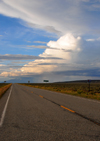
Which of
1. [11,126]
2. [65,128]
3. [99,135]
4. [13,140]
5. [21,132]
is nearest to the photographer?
[13,140]

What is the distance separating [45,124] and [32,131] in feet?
3.15

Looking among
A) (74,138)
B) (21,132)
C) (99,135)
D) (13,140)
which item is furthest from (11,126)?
(99,135)

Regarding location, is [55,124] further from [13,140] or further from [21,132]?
[13,140]

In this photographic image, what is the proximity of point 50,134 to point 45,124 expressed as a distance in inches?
49.2

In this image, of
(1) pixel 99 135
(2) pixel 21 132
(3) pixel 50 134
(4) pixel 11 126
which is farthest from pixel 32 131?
(1) pixel 99 135

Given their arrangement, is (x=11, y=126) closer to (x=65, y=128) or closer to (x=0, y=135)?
(x=0, y=135)

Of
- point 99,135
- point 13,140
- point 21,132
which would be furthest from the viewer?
point 21,132

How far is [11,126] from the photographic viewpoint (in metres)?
6.25

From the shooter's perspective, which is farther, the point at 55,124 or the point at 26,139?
the point at 55,124

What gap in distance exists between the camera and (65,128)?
5797 millimetres

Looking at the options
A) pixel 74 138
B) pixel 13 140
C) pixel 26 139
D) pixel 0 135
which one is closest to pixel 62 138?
pixel 74 138

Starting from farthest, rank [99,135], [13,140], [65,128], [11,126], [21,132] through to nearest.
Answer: [11,126] < [65,128] < [21,132] < [99,135] < [13,140]

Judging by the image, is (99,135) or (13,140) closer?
(13,140)

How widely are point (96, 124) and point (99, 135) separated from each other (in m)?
1.28
